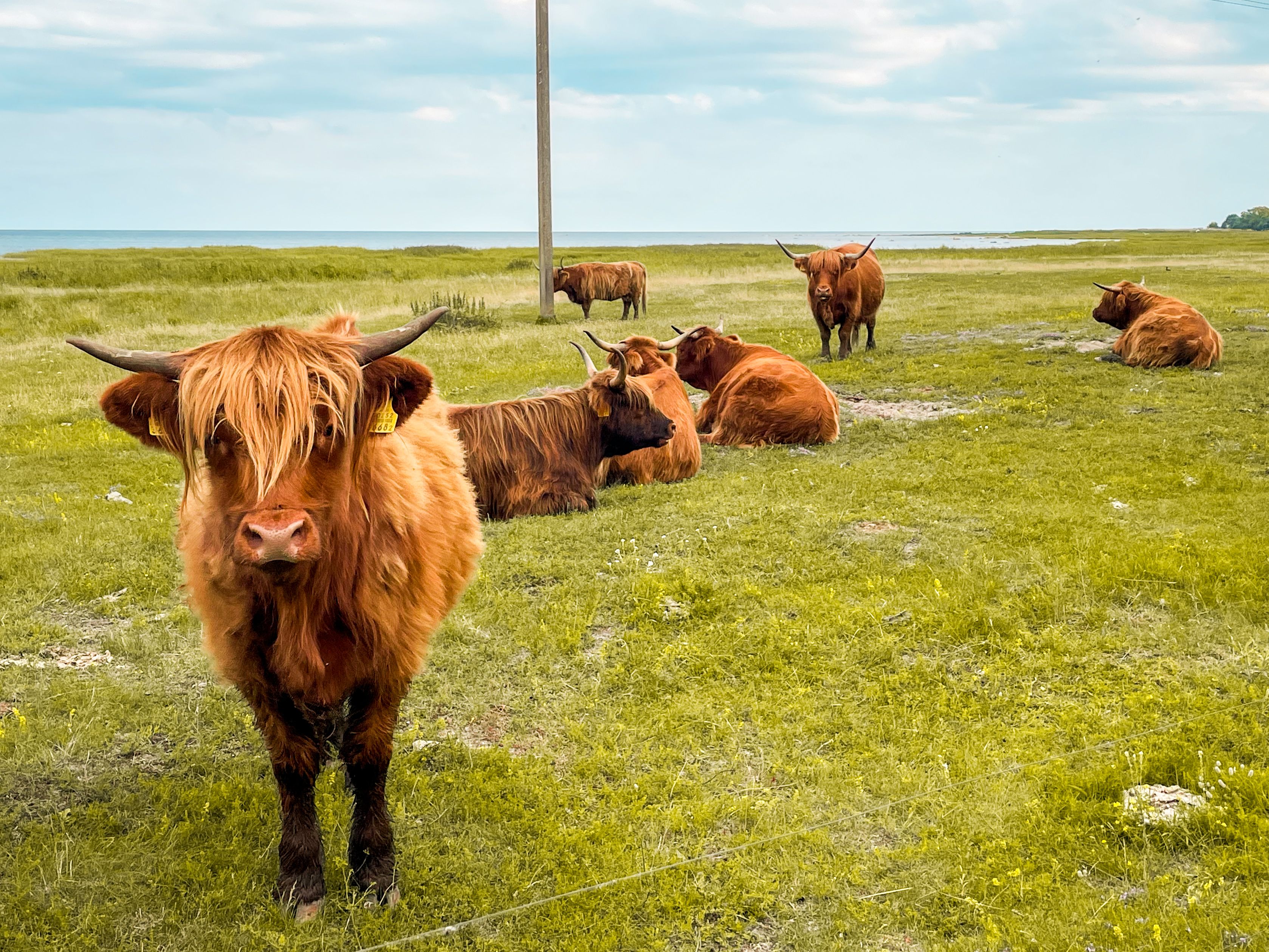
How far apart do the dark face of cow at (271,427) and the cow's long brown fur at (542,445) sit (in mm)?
4887

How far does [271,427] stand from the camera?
8.75ft

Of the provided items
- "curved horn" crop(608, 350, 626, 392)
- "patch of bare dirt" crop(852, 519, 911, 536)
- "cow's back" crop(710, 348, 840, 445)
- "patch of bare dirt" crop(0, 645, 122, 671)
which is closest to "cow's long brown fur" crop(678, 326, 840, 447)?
"cow's back" crop(710, 348, 840, 445)

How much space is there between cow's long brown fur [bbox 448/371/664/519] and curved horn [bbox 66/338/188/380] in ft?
16.5

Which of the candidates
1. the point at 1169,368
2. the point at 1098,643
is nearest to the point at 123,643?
the point at 1098,643

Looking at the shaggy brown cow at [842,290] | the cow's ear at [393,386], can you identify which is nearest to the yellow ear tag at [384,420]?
the cow's ear at [393,386]

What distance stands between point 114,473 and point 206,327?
43.4ft

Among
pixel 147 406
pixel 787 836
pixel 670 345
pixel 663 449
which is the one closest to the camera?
pixel 147 406

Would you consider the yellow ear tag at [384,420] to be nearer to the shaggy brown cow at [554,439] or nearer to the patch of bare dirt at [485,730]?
the patch of bare dirt at [485,730]

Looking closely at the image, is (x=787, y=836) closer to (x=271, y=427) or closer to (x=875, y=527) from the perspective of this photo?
(x=271, y=427)

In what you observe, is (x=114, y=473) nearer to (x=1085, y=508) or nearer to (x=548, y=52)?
(x=1085, y=508)

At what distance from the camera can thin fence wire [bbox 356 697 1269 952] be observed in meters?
3.23

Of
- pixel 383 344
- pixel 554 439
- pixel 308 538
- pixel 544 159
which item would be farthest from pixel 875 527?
pixel 544 159

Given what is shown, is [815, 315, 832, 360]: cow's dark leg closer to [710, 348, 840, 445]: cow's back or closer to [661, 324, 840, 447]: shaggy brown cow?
[661, 324, 840, 447]: shaggy brown cow

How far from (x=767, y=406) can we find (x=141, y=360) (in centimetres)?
802
